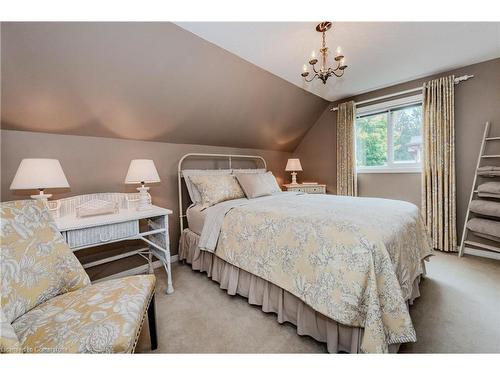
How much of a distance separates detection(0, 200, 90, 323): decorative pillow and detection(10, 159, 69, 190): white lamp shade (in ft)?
1.12

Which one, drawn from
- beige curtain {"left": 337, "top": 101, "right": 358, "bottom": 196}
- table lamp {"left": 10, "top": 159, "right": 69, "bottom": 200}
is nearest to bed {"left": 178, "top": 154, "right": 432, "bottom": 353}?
table lamp {"left": 10, "top": 159, "right": 69, "bottom": 200}

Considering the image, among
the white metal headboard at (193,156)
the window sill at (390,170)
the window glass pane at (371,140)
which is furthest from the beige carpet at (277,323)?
the window glass pane at (371,140)

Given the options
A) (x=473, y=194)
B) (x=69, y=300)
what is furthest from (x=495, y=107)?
(x=69, y=300)

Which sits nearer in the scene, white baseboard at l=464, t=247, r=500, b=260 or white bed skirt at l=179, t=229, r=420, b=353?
white bed skirt at l=179, t=229, r=420, b=353

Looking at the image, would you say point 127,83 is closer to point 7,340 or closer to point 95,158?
point 95,158

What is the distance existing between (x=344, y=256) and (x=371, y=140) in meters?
3.01

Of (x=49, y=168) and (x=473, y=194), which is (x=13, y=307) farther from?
(x=473, y=194)

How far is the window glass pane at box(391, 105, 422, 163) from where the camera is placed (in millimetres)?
3074

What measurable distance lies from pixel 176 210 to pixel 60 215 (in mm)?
1174

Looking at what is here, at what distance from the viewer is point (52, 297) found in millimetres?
1046

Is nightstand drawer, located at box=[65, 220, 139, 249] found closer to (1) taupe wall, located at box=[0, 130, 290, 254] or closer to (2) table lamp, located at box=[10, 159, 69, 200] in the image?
(2) table lamp, located at box=[10, 159, 69, 200]

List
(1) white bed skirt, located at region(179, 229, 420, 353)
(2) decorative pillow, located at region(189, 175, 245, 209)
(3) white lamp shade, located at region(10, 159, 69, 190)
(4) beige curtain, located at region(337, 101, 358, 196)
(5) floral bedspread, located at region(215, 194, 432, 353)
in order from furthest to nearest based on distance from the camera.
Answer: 1. (4) beige curtain, located at region(337, 101, 358, 196)
2. (2) decorative pillow, located at region(189, 175, 245, 209)
3. (3) white lamp shade, located at region(10, 159, 69, 190)
4. (1) white bed skirt, located at region(179, 229, 420, 353)
5. (5) floral bedspread, located at region(215, 194, 432, 353)

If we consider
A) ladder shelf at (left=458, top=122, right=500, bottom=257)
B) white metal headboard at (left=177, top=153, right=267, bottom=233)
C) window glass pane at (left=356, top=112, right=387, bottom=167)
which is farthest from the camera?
window glass pane at (left=356, top=112, right=387, bottom=167)

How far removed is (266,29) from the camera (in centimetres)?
181
